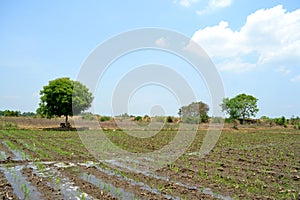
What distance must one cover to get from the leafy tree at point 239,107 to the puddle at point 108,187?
39513 mm

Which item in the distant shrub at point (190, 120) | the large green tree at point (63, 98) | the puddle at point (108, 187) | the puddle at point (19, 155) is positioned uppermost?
the large green tree at point (63, 98)

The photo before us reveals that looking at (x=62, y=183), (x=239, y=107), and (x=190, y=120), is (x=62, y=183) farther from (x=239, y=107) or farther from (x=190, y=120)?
(x=239, y=107)

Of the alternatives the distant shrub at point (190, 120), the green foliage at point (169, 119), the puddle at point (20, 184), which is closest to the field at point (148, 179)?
the puddle at point (20, 184)

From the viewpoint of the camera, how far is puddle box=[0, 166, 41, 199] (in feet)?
18.6

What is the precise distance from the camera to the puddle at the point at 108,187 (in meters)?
5.75

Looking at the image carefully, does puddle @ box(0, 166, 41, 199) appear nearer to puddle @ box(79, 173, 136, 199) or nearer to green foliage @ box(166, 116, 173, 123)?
puddle @ box(79, 173, 136, 199)

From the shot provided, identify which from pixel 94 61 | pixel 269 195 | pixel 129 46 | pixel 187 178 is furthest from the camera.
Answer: pixel 129 46

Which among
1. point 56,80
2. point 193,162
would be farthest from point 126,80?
point 56,80

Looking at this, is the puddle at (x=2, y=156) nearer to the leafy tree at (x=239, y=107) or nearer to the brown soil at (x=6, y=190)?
the brown soil at (x=6, y=190)

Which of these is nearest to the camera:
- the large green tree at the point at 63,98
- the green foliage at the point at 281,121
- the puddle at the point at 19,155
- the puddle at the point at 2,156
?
the puddle at the point at 2,156

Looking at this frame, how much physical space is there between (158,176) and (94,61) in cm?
477

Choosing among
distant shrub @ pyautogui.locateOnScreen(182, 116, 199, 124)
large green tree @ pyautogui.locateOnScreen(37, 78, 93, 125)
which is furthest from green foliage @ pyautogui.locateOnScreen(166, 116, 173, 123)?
large green tree @ pyautogui.locateOnScreen(37, 78, 93, 125)

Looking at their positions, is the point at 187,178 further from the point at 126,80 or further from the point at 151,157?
the point at 126,80

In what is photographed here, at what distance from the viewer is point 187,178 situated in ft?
24.1
